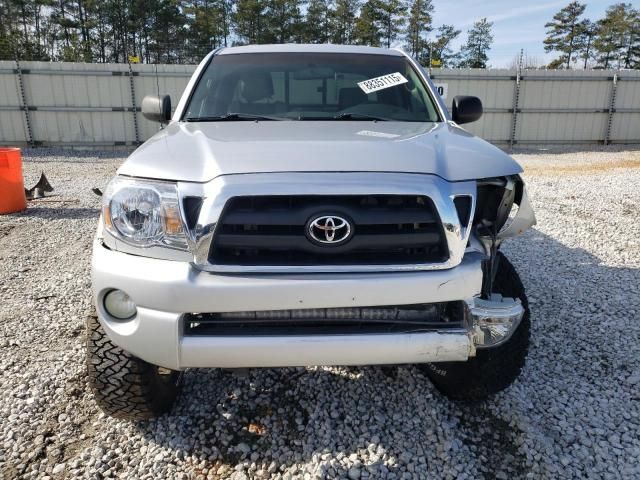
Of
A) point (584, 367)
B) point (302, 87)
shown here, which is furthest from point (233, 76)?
point (584, 367)

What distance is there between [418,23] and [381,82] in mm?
38126

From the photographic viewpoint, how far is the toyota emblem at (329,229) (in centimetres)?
187

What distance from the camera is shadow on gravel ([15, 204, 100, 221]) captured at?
22.3 feet

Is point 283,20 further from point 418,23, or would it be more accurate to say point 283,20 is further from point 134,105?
point 134,105

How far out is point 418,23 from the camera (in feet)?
123

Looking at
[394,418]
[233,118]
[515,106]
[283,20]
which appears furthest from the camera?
[283,20]

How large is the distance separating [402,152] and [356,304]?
2.29 feet

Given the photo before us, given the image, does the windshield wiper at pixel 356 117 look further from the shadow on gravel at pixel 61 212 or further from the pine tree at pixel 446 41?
the pine tree at pixel 446 41

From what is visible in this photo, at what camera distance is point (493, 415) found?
A: 8.16 feet

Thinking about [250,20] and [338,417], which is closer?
[338,417]

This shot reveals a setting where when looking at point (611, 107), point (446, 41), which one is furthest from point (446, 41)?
point (611, 107)

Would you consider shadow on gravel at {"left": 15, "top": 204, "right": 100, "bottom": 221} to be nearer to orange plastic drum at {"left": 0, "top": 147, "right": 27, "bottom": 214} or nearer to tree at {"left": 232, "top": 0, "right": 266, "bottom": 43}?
orange plastic drum at {"left": 0, "top": 147, "right": 27, "bottom": 214}

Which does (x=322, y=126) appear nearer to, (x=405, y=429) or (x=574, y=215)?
(x=405, y=429)

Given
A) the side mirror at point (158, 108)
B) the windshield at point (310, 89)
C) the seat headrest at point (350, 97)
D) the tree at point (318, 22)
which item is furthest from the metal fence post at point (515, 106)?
the tree at point (318, 22)
